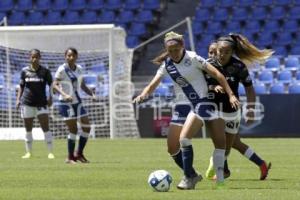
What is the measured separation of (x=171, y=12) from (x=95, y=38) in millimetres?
8866

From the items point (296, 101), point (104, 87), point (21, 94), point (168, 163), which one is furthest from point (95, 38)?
point (168, 163)

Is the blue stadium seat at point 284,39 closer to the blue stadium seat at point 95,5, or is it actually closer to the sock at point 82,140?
the blue stadium seat at point 95,5

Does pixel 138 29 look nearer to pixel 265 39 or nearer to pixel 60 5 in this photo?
pixel 60 5

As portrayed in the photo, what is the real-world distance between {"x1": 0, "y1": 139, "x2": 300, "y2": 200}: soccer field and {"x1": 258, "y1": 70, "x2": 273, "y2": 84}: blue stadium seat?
10.2m

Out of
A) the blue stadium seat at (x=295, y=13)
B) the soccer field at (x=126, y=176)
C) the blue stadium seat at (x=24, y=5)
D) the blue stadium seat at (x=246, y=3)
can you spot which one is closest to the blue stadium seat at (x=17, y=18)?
the blue stadium seat at (x=24, y=5)

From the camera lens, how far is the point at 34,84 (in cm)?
2020

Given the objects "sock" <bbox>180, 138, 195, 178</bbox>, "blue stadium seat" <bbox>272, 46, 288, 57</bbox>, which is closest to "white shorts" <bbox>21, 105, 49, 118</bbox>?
"sock" <bbox>180, 138, 195, 178</bbox>

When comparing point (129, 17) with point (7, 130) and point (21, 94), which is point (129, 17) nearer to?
point (7, 130)

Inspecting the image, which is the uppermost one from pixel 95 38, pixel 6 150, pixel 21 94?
pixel 95 38

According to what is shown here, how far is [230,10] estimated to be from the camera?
3638 centimetres

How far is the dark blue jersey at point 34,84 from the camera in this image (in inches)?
795

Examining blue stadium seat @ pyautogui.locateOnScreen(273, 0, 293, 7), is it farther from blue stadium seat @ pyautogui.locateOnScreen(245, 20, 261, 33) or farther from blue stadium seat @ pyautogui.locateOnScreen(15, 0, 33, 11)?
blue stadium seat @ pyautogui.locateOnScreen(15, 0, 33, 11)

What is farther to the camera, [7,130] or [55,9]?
[55,9]

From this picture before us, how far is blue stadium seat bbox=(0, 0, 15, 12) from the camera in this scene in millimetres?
39000
